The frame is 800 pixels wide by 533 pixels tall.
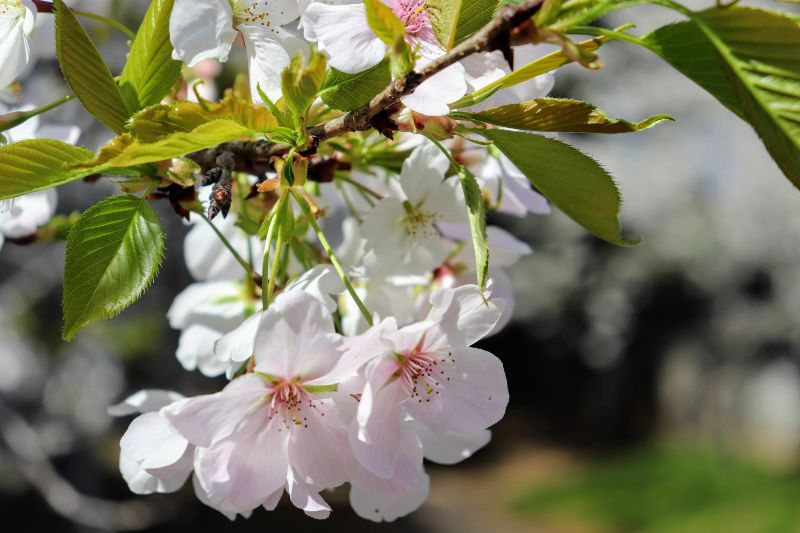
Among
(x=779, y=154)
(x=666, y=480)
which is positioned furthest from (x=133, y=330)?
(x=779, y=154)

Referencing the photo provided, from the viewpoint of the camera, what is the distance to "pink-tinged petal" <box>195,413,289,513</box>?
487 mm

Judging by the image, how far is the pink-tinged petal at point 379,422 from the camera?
457 mm

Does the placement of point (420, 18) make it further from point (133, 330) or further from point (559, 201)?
point (133, 330)

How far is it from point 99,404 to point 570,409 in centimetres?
398

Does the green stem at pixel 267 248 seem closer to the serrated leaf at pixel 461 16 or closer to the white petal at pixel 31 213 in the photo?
the serrated leaf at pixel 461 16

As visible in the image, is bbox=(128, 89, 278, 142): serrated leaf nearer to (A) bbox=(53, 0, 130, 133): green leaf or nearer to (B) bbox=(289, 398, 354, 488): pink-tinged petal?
(A) bbox=(53, 0, 130, 133): green leaf

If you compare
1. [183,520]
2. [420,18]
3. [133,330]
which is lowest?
[183,520]

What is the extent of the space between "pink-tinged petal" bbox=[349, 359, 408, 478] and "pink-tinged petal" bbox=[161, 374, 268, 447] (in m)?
0.07

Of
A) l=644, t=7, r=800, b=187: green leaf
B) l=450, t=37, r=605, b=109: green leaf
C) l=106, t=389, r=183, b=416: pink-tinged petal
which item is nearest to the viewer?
l=644, t=7, r=800, b=187: green leaf

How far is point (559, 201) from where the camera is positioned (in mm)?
467

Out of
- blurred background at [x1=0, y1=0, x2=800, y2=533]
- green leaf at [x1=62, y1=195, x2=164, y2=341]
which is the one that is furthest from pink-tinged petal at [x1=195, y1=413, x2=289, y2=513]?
blurred background at [x1=0, y1=0, x2=800, y2=533]

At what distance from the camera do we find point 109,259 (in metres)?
0.51

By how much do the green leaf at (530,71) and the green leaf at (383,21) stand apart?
8cm

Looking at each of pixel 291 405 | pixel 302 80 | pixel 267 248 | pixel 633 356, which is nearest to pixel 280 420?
pixel 291 405
